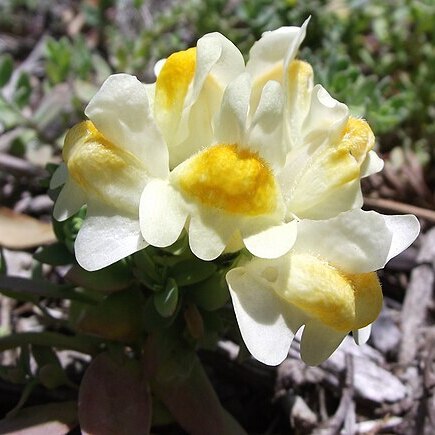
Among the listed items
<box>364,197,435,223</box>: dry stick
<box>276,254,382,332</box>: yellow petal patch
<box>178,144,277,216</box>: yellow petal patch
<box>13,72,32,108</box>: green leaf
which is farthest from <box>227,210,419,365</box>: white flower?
<box>13,72,32,108</box>: green leaf

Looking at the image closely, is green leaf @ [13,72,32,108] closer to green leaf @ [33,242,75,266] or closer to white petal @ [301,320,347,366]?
green leaf @ [33,242,75,266]

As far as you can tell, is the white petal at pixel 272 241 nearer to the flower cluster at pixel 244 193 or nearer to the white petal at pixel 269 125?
the flower cluster at pixel 244 193

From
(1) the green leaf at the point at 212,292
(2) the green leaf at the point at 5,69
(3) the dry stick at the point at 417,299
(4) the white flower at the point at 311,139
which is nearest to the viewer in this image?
(4) the white flower at the point at 311,139

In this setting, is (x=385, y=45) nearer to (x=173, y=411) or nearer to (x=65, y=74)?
(x=65, y=74)

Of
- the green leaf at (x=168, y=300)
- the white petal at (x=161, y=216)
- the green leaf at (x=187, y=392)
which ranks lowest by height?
the green leaf at (x=187, y=392)

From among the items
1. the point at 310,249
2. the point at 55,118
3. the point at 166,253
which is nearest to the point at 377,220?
the point at 310,249

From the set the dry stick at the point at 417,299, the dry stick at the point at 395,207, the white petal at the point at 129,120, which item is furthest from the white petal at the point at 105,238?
the dry stick at the point at 395,207

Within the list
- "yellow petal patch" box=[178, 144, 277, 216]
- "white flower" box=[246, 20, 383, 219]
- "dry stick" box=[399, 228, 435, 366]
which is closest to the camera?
"yellow petal patch" box=[178, 144, 277, 216]
